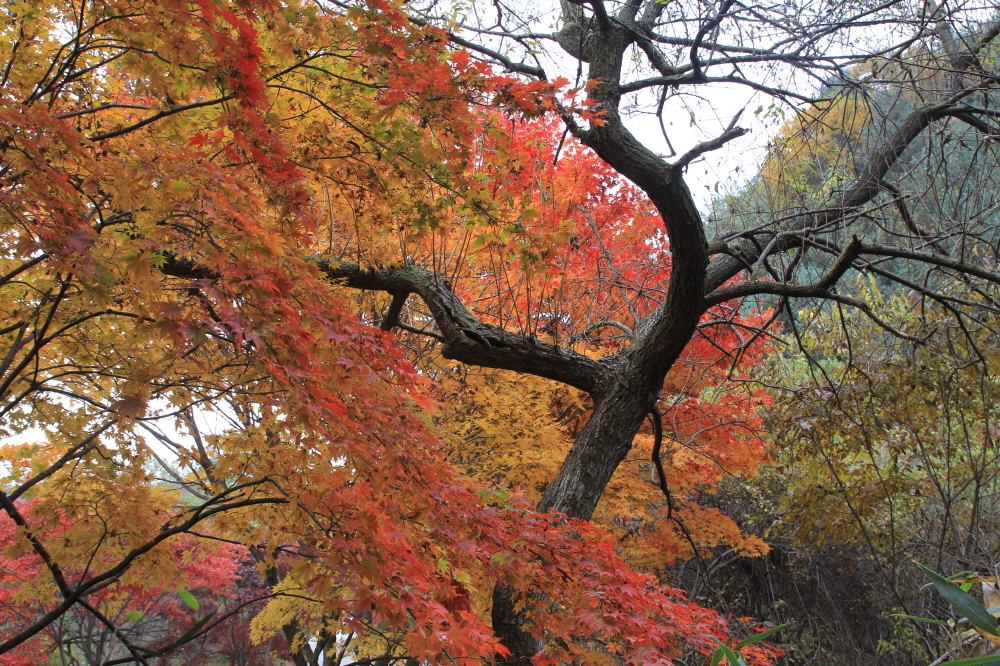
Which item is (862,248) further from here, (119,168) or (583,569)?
(119,168)

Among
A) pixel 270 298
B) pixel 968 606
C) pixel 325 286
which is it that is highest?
pixel 325 286

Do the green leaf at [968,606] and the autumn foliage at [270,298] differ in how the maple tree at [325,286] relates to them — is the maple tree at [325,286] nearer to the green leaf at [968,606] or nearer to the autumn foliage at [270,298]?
the autumn foliage at [270,298]

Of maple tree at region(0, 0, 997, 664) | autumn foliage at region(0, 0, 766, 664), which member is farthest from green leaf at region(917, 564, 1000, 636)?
autumn foliage at region(0, 0, 766, 664)

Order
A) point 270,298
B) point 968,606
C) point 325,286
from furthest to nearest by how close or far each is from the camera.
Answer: point 325,286, point 270,298, point 968,606

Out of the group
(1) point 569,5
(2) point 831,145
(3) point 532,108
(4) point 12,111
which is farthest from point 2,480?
(2) point 831,145

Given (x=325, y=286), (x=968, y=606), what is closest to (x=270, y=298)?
(x=325, y=286)

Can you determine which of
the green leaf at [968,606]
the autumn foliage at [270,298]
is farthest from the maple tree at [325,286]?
the green leaf at [968,606]

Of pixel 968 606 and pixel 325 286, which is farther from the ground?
pixel 325 286

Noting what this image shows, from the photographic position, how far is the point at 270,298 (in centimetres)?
196

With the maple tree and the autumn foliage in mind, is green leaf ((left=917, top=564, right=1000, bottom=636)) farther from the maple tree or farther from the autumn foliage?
the autumn foliage

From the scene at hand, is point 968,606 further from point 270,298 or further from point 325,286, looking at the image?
point 325,286

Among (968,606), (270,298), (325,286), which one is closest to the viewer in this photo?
(968,606)

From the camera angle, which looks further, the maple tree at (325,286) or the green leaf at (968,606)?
the maple tree at (325,286)

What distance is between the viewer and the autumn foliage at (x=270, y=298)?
198cm
